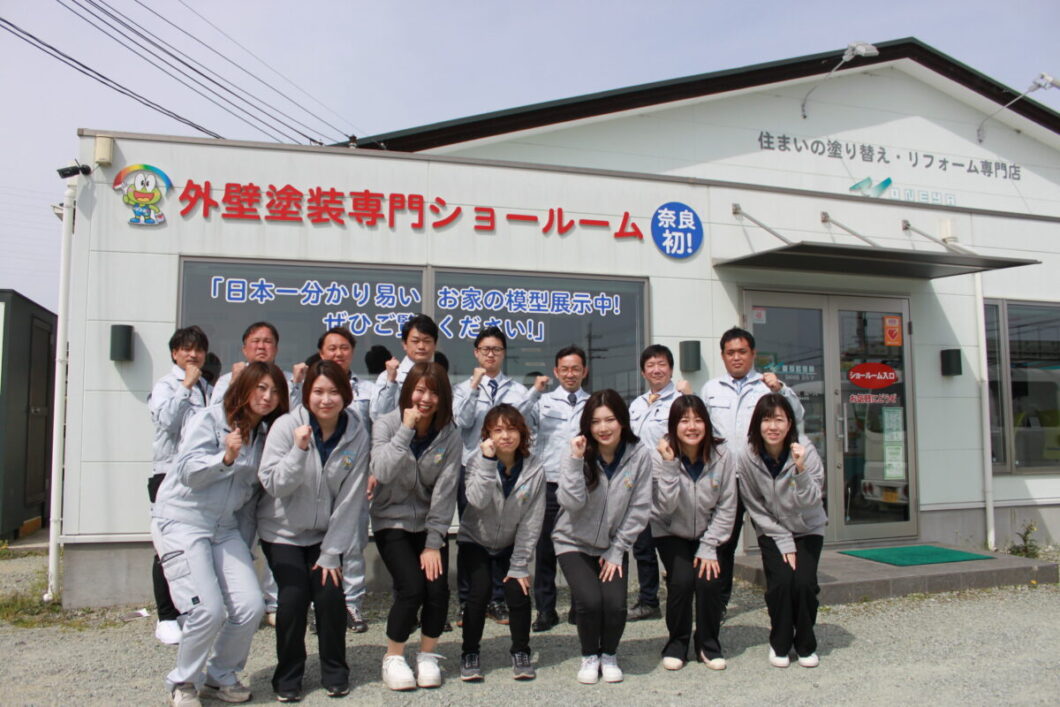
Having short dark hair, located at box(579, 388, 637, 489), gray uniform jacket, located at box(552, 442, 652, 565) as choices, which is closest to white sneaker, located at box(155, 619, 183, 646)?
gray uniform jacket, located at box(552, 442, 652, 565)

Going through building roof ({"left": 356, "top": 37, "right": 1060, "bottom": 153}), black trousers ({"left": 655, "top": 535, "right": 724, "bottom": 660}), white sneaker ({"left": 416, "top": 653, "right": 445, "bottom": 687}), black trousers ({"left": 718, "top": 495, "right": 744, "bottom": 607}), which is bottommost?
white sneaker ({"left": 416, "top": 653, "right": 445, "bottom": 687})

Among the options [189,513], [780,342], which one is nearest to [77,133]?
→ [189,513]

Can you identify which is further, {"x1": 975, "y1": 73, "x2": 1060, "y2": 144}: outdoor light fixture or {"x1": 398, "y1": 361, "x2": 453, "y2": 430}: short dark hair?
{"x1": 975, "y1": 73, "x2": 1060, "y2": 144}: outdoor light fixture

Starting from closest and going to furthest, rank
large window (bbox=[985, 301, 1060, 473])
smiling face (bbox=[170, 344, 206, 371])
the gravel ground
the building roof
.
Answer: the gravel ground
smiling face (bbox=[170, 344, 206, 371])
large window (bbox=[985, 301, 1060, 473])
the building roof

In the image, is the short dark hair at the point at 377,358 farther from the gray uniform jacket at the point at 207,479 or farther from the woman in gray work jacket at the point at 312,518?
the gray uniform jacket at the point at 207,479

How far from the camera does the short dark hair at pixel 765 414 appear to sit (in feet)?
13.2

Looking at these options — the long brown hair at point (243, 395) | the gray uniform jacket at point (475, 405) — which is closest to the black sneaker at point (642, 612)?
the gray uniform jacket at point (475, 405)

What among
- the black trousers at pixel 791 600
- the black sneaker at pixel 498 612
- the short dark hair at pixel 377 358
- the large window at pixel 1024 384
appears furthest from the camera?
the large window at pixel 1024 384

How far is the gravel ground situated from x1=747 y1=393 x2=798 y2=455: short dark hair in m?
1.14

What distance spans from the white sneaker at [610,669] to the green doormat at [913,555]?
123 inches

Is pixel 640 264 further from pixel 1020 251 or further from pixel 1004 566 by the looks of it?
pixel 1020 251

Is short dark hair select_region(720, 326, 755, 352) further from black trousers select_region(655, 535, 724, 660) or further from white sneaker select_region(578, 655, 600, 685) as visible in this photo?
white sneaker select_region(578, 655, 600, 685)

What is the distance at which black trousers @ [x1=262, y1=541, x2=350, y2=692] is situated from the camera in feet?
11.3

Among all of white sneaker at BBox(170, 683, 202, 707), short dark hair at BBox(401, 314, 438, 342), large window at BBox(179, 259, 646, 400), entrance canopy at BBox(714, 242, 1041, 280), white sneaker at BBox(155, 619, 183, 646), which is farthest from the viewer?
entrance canopy at BBox(714, 242, 1041, 280)
